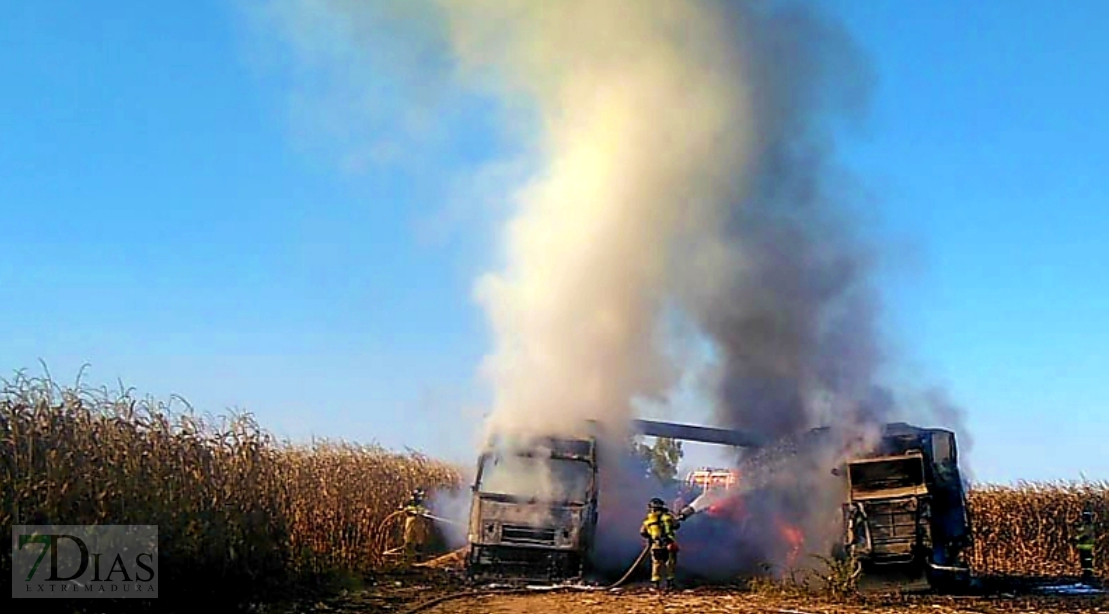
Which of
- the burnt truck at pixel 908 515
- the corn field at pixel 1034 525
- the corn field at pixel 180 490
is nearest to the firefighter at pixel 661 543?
the burnt truck at pixel 908 515

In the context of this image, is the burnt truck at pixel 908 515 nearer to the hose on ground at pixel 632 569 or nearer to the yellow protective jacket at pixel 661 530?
the yellow protective jacket at pixel 661 530

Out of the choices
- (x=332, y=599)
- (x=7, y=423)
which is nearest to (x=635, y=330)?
(x=332, y=599)

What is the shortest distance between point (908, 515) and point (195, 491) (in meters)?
10.2

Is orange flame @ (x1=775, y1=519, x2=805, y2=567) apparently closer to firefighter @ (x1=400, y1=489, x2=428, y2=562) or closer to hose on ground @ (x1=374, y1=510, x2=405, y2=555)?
firefighter @ (x1=400, y1=489, x2=428, y2=562)

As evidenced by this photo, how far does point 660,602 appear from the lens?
1572 centimetres

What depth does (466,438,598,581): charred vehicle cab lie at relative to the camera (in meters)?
17.7

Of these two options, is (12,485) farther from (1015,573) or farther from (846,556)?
(1015,573)

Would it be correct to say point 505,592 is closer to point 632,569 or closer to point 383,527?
point 632,569

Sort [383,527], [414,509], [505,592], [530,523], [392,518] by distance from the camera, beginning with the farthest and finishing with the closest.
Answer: [414,509] < [392,518] < [383,527] < [530,523] < [505,592]

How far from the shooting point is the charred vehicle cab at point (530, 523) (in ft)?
58.1

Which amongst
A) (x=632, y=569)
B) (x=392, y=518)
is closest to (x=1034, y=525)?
(x=632, y=569)

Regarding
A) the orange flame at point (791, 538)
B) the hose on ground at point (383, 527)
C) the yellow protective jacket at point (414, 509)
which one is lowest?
the orange flame at point (791, 538)

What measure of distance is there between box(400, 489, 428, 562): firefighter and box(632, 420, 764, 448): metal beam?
4.38 meters

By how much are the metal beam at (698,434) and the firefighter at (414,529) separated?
14.4ft
